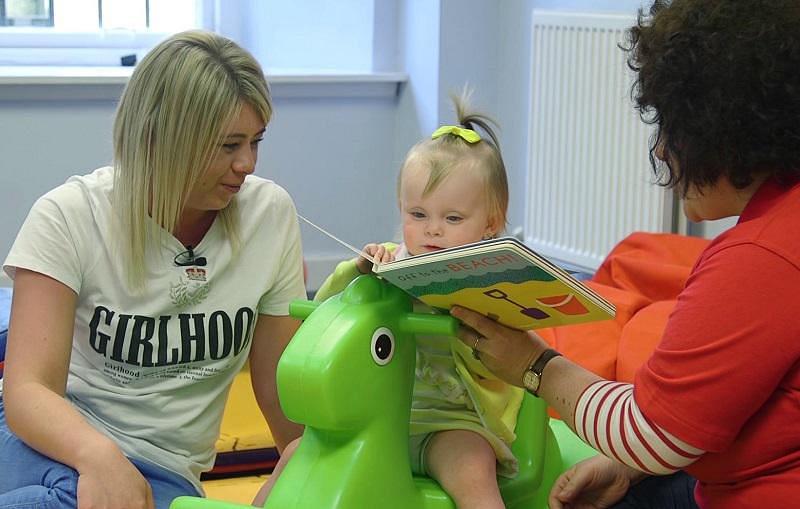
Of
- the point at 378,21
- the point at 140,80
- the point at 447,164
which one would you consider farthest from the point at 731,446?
the point at 378,21

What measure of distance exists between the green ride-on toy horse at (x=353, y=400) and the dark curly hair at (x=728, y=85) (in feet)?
1.09

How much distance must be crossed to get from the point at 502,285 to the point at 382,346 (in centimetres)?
17

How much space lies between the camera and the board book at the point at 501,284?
1.14 metres

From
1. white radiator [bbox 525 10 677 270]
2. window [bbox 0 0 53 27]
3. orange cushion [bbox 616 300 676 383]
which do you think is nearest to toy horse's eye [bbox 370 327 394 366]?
orange cushion [bbox 616 300 676 383]

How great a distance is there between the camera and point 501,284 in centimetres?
119

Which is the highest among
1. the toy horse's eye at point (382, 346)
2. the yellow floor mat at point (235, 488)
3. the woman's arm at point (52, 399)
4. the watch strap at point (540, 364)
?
the toy horse's eye at point (382, 346)

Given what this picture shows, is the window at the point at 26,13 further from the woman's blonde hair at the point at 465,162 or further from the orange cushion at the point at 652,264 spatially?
the woman's blonde hair at the point at 465,162

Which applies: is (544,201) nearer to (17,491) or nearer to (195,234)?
(195,234)

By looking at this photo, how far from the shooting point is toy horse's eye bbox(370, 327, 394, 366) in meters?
1.28

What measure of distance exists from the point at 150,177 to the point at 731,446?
0.80 metres

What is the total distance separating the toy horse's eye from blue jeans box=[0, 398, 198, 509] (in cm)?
39

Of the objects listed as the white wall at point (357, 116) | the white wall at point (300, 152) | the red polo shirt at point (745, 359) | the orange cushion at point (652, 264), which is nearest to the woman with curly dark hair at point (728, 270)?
the red polo shirt at point (745, 359)

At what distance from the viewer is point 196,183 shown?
60.6 inches

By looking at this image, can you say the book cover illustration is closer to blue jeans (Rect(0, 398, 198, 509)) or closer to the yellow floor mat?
blue jeans (Rect(0, 398, 198, 509))
